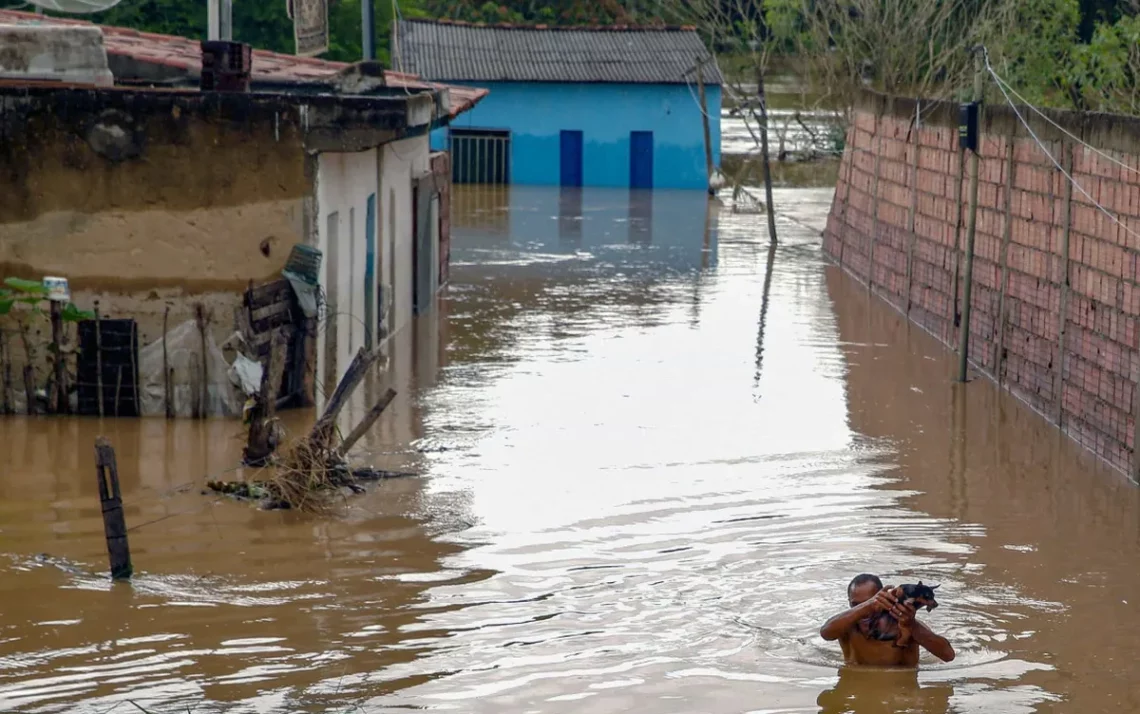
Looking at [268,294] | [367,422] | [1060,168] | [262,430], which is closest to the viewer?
[367,422]

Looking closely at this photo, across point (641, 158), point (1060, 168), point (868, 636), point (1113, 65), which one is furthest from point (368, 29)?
point (641, 158)

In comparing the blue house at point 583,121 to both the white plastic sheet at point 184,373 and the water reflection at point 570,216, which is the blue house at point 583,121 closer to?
the water reflection at point 570,216

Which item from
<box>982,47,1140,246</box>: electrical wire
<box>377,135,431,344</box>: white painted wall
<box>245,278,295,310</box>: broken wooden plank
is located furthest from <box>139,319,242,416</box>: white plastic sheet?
<box>982,47,1140,246</box>: electrical wire

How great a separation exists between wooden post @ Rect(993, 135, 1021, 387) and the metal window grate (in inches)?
1021

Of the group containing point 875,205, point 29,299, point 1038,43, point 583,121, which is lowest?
point 29,299

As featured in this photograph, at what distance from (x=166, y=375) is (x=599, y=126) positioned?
95.6 feet

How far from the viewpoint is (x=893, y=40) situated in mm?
31969

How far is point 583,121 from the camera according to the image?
41.2 metres

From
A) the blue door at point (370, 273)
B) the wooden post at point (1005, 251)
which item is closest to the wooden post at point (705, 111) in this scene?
the blue door at point (370, 273)

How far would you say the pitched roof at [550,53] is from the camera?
41.1 meters

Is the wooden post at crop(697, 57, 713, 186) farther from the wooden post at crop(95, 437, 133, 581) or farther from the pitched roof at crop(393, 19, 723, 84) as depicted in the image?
the wooden post at crop(95, 437, 133, 581)

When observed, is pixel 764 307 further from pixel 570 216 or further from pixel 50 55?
pixel 570 216

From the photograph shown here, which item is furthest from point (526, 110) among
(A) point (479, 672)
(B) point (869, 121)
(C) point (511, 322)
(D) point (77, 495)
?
(A) point (479, 672)

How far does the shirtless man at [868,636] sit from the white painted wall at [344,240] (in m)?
6.99
